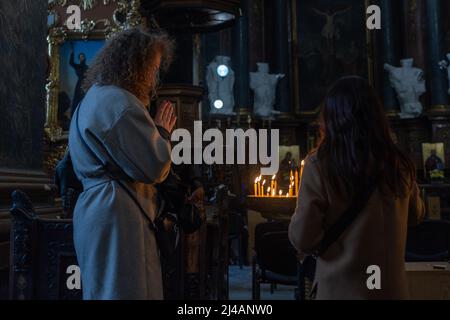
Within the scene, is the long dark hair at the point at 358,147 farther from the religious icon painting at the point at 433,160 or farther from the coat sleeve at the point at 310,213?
the religious icon painting at the point at 433,160

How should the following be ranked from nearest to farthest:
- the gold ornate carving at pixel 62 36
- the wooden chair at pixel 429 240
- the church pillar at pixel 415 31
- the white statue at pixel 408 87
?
the wooden chair at pixel 429 240 < the gold ornate carving at pixel 62 36 < the white statue at pixel 408 87 < the church pillar at pixel 415 31

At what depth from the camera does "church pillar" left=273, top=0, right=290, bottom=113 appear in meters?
13.6

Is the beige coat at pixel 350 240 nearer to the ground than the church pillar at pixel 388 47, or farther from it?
nearer to the ground

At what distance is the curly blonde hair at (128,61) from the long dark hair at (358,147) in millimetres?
723

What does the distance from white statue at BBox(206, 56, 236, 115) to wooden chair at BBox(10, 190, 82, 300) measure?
10.8 metres

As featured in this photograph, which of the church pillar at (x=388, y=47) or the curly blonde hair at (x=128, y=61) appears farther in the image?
the church pillar at (x=388, y=47)

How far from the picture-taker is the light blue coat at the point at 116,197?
1664 millimetres

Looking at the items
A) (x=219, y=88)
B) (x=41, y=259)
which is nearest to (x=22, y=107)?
(x=41, y=259)

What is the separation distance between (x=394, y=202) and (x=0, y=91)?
1.89 meters

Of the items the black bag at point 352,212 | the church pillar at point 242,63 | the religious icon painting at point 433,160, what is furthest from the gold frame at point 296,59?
the black bag at point 352,212

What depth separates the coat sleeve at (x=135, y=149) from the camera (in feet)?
5.53

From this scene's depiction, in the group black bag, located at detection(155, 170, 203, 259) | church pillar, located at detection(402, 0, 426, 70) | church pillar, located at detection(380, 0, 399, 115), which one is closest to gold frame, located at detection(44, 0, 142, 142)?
A: church pillar, located at detection(380, 0, 399, 115)

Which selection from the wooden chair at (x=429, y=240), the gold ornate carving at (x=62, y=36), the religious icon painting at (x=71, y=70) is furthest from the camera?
the religious icon painting at (x=71, y=70)

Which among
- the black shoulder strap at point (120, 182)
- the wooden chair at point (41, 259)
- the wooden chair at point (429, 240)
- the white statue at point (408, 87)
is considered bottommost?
the wooden chair at point (429, 240)
